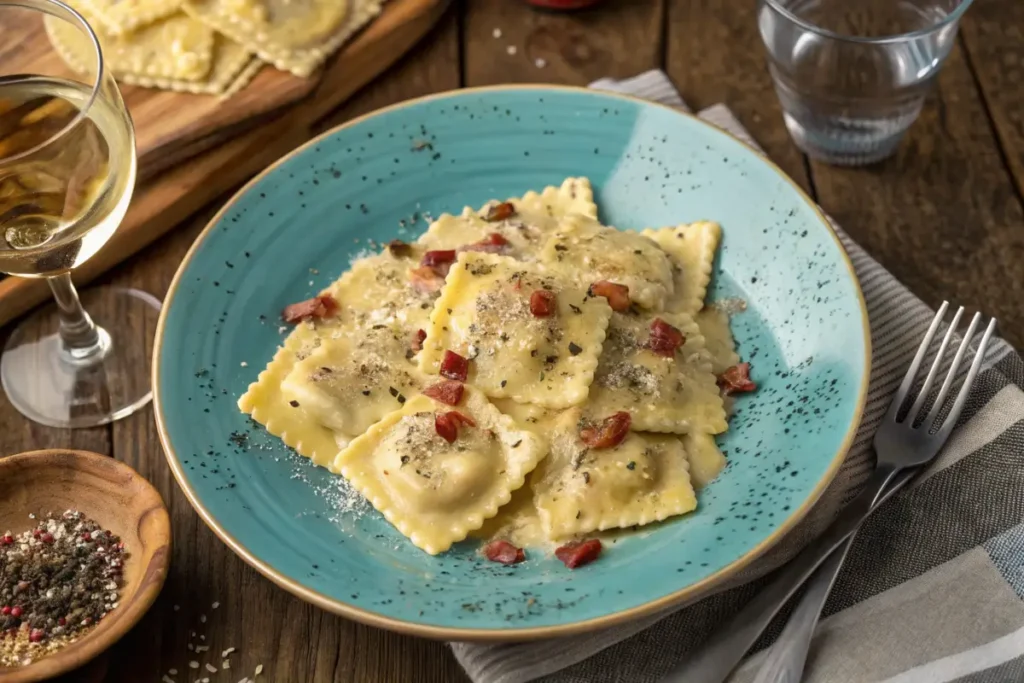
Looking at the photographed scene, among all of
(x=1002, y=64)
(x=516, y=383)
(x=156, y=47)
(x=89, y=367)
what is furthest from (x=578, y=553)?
(x=1002, y=64)

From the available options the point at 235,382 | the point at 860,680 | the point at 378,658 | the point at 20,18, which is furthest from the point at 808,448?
the point at 20,18

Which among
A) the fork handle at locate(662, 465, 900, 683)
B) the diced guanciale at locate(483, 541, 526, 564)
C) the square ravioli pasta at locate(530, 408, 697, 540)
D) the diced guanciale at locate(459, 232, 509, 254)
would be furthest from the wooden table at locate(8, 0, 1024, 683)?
the diced guanciale at locate(459, 232, 509, 254)

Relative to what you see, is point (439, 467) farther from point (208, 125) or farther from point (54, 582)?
point (208, 125)

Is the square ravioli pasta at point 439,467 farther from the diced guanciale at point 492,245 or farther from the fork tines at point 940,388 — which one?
the fork tines at point 940,388

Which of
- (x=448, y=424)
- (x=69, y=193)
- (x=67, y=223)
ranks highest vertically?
(x=69, y=193)

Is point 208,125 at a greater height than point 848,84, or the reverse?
point 848,84

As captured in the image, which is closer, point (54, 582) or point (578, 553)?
point (578, 553)

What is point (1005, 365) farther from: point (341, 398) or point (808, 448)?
point (341, 398)
